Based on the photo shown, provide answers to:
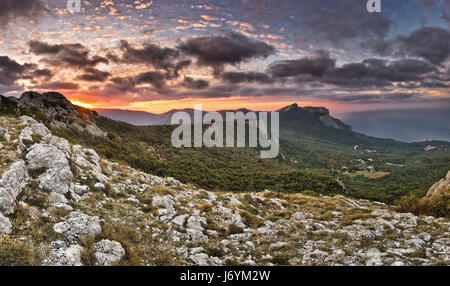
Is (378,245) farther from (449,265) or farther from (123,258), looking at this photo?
(123,258)

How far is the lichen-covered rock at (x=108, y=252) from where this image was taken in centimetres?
755

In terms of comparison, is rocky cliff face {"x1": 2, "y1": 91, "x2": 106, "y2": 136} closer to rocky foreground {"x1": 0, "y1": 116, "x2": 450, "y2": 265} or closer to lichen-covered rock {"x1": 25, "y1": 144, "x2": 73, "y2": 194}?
rocky foreground {"x1": 0, "y1": 116, "x2": 450, "y2": 265}

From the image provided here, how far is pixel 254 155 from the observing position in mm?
145500

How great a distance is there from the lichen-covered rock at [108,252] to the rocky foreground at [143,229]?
3 cm

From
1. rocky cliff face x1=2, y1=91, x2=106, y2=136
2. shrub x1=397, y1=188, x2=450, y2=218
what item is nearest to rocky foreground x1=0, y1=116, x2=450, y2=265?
shrub x1=397, y1=188, x2=450, y2=218

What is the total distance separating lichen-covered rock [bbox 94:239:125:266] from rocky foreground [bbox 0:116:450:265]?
0.11 ft

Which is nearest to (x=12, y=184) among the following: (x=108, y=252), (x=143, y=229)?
(x=108, y=252)

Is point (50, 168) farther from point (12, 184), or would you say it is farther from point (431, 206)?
point (431, 206)

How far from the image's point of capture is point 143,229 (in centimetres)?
1091

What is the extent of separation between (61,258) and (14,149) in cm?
1036

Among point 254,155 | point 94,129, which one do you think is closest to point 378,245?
point 94,129

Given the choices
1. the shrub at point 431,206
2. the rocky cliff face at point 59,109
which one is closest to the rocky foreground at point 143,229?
the shrub at point 431,206

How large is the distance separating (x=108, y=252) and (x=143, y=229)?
2.94 m

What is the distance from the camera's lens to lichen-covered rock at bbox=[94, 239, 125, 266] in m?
7.55
